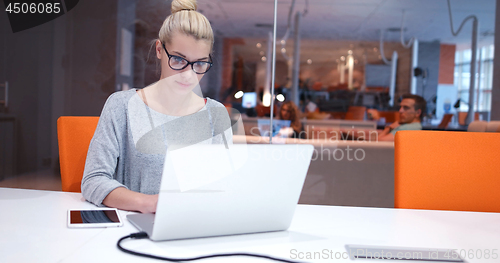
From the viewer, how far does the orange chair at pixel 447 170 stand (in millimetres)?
1377

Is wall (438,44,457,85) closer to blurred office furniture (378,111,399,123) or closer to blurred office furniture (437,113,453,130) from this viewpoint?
blurred office furniture (437,113,453,130)

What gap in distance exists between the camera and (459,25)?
8289 mm

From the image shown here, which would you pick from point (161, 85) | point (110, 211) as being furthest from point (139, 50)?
point (110, 211)

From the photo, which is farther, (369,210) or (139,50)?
(139,50)

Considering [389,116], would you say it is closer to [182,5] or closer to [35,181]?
[35,181]

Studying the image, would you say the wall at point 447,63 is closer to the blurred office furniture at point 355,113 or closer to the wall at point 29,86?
the blurred office furniture at point 355,113

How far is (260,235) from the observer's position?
802 millimetres

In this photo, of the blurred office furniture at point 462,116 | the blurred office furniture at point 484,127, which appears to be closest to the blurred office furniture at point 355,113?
the blurred office furniture at point 462,116

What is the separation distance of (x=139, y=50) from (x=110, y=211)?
4.43 meters

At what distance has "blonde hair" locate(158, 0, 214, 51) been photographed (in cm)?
130

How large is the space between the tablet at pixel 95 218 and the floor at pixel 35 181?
3100 millimetres

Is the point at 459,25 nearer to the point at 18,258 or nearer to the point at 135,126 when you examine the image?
the point at 135,126

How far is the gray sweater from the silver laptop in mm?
441

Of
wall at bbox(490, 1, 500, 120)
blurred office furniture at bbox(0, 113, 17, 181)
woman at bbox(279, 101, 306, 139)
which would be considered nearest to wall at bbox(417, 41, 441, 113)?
wall at bbox(490, 1, 500, 120)
